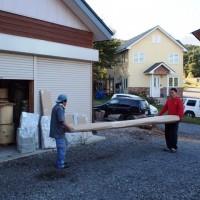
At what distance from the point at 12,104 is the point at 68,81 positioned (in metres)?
2.38

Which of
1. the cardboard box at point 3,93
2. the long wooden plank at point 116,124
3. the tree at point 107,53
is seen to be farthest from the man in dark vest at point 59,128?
the tree at point 107,53

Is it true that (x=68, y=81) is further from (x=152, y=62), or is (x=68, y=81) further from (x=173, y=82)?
(x=173, y=82)

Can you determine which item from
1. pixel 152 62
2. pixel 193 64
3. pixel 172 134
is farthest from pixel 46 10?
pixel 193 64

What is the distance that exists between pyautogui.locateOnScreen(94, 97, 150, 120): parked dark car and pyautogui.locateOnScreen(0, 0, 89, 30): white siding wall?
31.7ft

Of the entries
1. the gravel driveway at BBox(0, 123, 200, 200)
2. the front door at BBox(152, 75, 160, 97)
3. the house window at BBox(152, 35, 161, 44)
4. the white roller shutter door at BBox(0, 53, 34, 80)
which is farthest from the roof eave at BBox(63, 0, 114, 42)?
the house window at BBox(152, 35, 161, 44)

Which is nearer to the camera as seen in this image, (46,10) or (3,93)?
(3,93)

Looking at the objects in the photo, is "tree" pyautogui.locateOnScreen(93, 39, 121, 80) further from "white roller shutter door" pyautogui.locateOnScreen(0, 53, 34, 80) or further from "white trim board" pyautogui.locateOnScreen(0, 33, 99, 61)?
"white roller shutter door" pyautogui.locateOnScreen(0, 53, 34, 80)

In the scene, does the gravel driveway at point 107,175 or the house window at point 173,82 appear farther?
the house window at point 173,82

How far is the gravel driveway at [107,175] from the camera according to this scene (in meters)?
6.60

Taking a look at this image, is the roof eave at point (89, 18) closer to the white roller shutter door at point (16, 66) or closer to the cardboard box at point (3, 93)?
the white roller shutter door at point (16, 66)

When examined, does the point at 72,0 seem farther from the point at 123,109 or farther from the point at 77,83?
the point at 123,109

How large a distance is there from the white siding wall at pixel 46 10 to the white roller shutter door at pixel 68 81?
1.36 m

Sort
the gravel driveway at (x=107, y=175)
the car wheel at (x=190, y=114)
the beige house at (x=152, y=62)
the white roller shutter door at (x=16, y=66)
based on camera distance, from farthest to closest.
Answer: the beige house at (x=152, y=62) < the car wheel at (x=190, y=114) < the white roller shutter door at (x=16, y=66) < the gravel driveway at (x=107, y=175)

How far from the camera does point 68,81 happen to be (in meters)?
12.4
